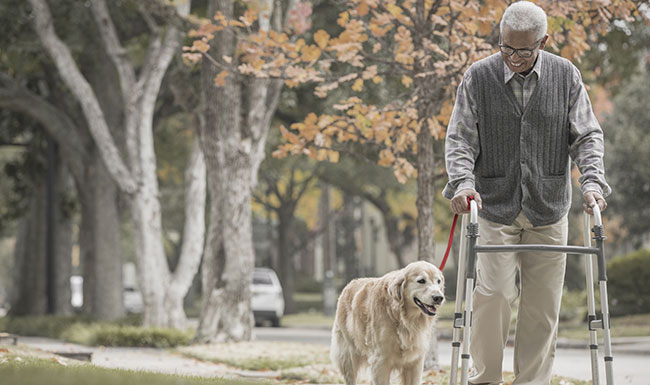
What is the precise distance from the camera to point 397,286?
6.48 metres

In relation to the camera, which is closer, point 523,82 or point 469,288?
point 469,288

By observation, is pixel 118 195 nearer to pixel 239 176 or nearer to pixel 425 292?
pixel 239 176

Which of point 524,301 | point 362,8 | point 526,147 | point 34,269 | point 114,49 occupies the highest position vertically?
point 114,49

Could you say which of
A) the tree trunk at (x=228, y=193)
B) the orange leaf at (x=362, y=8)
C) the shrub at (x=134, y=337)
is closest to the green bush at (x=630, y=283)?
the tree trunk at (x=228, y=193)

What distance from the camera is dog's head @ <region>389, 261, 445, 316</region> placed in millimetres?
6238

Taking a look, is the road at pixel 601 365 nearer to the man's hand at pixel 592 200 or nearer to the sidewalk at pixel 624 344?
the sidewalk at pixel 624 344

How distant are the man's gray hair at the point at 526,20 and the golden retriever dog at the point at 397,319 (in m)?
1.83

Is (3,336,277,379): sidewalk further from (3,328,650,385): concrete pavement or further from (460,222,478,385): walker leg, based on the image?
(460,222,478,385): walker leg

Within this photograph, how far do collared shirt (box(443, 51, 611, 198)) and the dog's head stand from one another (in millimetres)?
927

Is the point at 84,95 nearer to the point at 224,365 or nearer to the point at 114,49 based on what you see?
the point at 114,49

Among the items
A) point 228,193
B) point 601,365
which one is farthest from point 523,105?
point 228,193

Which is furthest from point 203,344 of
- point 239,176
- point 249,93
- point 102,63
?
point 102,63

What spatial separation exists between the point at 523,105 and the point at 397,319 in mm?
1892

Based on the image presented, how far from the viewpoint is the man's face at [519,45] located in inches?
208
